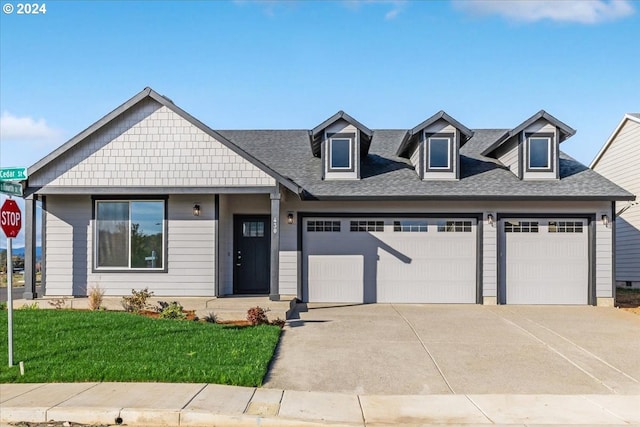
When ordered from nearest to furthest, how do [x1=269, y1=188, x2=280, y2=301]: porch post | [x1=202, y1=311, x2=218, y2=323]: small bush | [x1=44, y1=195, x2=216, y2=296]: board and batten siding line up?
[x1=202, y1=311, x2=218, y2=323]: small bush < [x1=269, y1=188, x2=280, y2=301]: porch post < [x1=44, y1=195, x2=216, y2=296]: board and batten siding

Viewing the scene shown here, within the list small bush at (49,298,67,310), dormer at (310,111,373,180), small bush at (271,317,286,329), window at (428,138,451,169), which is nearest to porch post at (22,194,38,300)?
small bush at (49,298,67,310)

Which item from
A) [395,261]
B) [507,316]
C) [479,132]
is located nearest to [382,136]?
[479,132]

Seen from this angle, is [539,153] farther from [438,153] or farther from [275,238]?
[275,238]

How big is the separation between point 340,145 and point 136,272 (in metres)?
6.73

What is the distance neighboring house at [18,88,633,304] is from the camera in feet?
43.7

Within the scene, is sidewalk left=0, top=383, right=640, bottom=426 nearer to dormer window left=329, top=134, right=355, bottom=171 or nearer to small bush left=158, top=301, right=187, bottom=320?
small bush left=158, top=301, right=187, bottom=320

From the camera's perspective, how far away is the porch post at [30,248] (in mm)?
13219

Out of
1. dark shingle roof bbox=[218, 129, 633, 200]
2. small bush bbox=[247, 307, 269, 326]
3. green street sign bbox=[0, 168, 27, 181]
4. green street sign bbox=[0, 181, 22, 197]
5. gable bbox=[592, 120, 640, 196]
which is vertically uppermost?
gable bbox=[592, 120, 640, 196]

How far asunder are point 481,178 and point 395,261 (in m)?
3.58

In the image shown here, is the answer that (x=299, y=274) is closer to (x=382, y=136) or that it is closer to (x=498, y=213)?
(x=498, y=213)

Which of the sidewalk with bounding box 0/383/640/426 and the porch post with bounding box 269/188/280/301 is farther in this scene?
the porch post with bounding box 269/188/280/301

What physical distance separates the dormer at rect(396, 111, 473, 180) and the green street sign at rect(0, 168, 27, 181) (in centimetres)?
1037

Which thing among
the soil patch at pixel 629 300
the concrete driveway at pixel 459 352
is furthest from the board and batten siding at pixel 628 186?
the concrete driveway at pixel 459 352

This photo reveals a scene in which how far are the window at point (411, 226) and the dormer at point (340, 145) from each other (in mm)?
1883
